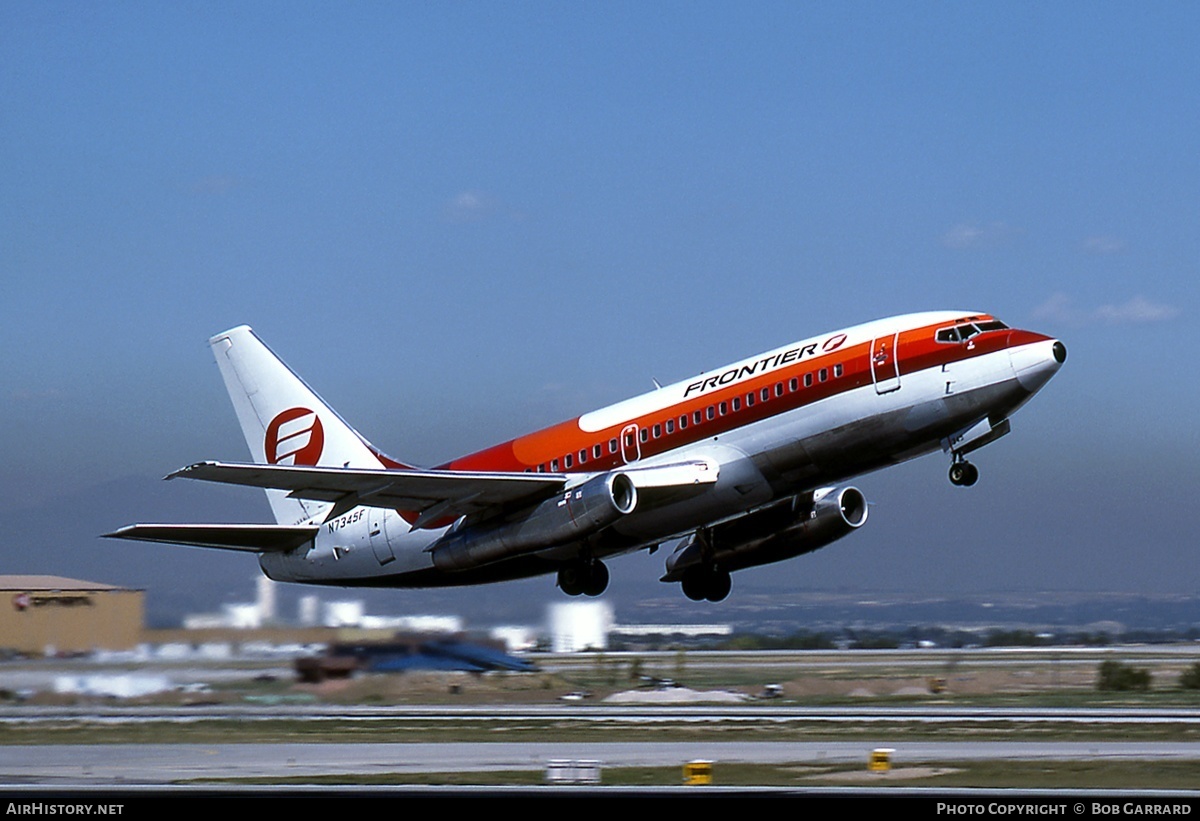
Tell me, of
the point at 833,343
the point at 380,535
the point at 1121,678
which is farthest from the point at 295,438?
the point at 1121,678

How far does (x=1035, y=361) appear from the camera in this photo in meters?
34.6

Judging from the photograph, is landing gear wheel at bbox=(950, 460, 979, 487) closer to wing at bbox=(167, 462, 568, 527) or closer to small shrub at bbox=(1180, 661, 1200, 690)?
wing at bbox=(167, 462, 568, 527)

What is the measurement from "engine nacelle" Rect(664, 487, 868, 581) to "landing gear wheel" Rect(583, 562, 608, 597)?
4361 millimetres

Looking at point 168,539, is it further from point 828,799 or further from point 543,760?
point 828,799

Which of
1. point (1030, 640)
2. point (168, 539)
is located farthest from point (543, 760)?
point (1030, 640)

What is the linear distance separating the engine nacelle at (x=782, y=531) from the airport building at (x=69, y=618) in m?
15.4

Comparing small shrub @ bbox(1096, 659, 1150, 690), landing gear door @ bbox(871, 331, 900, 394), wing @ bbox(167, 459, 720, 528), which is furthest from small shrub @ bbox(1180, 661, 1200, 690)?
wing @ bbox(167, 459, 720, 528)

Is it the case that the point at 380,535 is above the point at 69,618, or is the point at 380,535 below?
above

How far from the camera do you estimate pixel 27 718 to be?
119 ft

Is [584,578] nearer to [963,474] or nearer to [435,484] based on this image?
[435,484]

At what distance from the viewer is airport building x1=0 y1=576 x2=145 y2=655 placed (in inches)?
1409

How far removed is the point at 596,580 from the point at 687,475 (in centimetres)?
476

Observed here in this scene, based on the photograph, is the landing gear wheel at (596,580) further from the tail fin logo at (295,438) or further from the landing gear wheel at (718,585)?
the tail fin logo at (295,438)

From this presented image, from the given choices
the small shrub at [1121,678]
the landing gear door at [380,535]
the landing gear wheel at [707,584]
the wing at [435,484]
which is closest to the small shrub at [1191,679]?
the small shrub at [1121,678]
